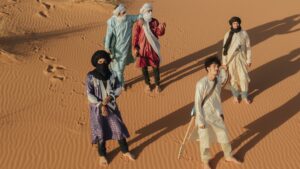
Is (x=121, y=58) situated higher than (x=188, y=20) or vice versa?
(x=188, y=20)

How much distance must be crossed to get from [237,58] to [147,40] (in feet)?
6.01

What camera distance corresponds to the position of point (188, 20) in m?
14.6

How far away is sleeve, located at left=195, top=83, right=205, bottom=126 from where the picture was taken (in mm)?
7254

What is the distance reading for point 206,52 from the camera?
41.7 ft

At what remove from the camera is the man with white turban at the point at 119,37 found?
9625 millimetres

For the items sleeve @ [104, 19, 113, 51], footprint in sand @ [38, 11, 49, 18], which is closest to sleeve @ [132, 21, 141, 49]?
sleeve @ [104, 19, 113, 51]

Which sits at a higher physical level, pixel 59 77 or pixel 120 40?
pixel 59 77

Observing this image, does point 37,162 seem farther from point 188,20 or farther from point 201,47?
point 188,20

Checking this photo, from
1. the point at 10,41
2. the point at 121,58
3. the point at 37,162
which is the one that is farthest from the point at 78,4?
the point at 37,162

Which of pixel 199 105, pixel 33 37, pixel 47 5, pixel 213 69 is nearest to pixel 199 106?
pixel 199 105

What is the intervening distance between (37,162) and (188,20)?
302 inches

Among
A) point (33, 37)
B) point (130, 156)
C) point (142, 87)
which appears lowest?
point (130, 156)

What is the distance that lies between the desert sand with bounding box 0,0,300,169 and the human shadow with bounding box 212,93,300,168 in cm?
2

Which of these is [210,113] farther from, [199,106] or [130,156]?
[130,156]
